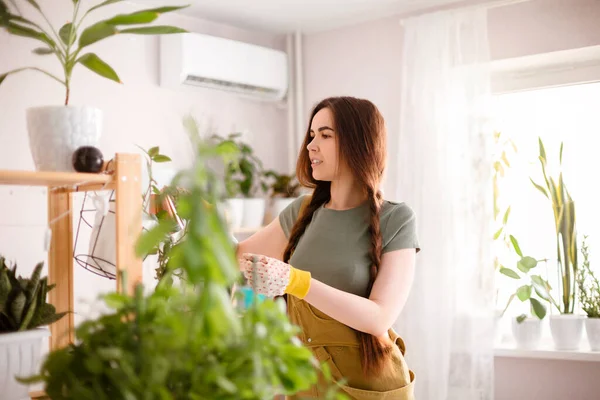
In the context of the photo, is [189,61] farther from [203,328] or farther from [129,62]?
[203,328]

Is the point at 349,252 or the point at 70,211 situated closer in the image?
the point at 70,211

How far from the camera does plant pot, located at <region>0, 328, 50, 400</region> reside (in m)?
1.42

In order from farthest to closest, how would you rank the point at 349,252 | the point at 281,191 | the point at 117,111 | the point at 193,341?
the point at 281,191
the point at 117,111
the point at 349,252
the point at 193,341

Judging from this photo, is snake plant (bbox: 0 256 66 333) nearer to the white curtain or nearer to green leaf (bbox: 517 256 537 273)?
the white curtain

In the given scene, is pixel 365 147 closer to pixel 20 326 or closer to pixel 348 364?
pixel 348 364

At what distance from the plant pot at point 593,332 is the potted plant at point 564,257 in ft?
0.15

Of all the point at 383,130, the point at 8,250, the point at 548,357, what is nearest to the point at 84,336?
the point at 383,130

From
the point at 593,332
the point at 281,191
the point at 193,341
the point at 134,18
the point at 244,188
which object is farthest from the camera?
the point at 281,191

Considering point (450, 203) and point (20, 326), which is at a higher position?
point (450, 203)

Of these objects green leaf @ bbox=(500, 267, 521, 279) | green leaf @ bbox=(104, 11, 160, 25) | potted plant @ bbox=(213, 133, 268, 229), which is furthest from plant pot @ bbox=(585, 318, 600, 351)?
green leaf @ bbox=(104, 11, 160, 25)

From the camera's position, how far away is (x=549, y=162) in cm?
320

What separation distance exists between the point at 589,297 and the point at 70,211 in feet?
7.52

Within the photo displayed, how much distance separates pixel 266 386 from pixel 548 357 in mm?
2549

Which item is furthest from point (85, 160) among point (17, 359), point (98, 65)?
point (17, 359)
